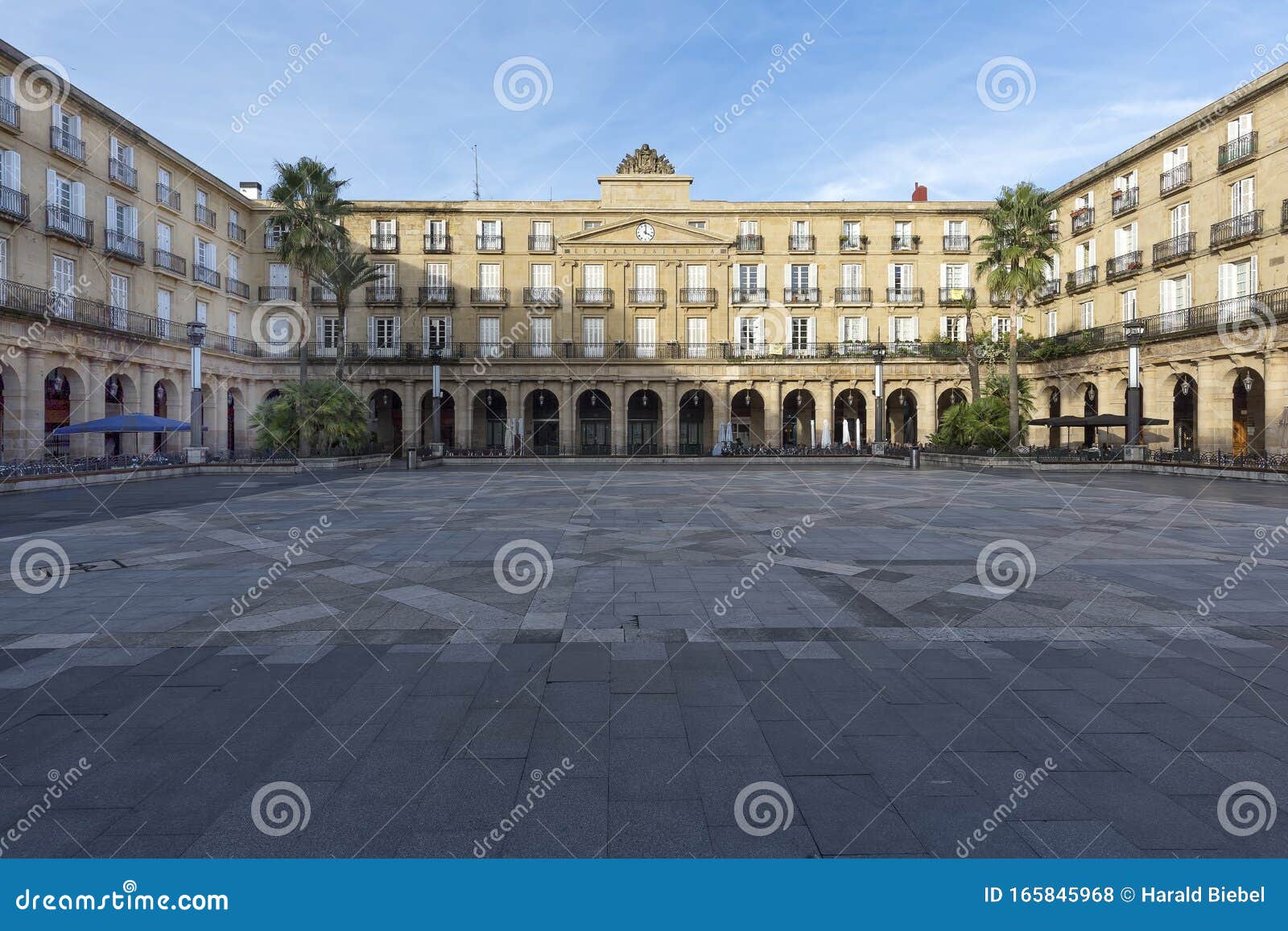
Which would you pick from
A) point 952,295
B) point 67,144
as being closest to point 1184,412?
point 952,295

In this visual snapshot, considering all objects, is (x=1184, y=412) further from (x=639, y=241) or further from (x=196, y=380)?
(x=196, y=380)

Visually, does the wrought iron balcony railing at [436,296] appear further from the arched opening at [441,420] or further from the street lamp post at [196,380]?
the street lamp post at [196,380]

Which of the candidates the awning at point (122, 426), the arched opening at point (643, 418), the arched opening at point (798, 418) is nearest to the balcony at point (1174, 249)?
the arched opening at point (798, 418)

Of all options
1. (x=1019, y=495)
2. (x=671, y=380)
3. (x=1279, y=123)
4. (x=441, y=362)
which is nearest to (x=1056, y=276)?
(x=1279, y=123)

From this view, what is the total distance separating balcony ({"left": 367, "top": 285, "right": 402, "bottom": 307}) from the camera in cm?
4453

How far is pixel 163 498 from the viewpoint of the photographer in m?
17.6

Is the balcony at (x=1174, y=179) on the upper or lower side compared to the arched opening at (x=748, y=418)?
upper

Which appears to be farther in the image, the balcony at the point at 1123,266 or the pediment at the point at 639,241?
the pediment at the point at 639,241

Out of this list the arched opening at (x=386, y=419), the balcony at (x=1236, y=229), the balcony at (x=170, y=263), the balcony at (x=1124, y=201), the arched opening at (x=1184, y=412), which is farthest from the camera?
the arched opening at (x=386, y=419)

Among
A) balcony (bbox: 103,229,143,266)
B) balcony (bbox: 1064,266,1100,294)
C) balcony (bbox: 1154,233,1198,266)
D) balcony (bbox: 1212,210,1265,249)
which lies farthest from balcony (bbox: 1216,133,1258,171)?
balcony (bbox: 103,229,143,266)

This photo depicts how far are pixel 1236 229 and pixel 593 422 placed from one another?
3414 cm

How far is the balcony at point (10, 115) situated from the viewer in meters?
24.8

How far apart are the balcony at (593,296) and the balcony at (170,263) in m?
21.4

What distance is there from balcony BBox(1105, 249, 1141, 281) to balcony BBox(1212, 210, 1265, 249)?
4.35 meters
